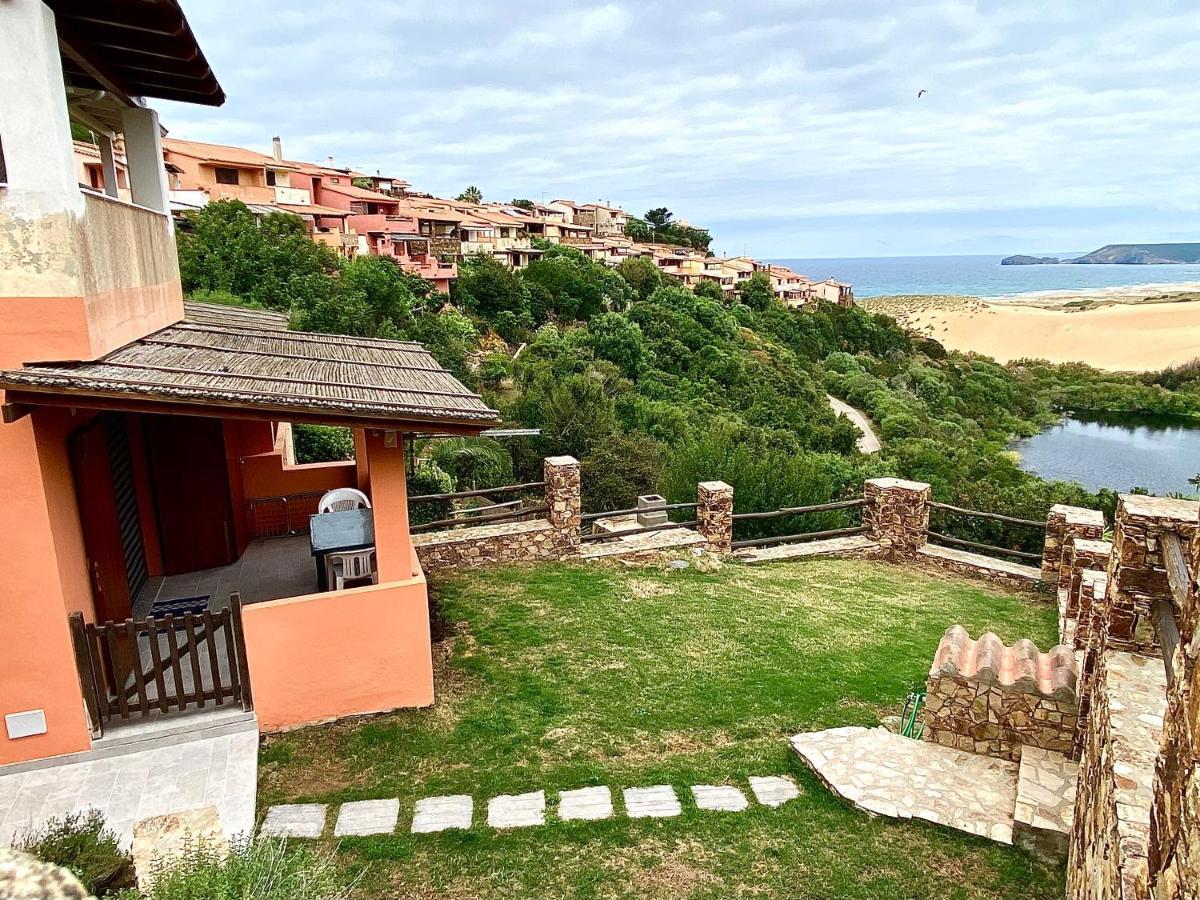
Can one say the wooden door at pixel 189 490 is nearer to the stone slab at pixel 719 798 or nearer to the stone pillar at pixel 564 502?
the stone pillar at pixel 564 502

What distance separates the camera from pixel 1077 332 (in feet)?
319

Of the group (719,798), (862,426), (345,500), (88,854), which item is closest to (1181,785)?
(719,798)

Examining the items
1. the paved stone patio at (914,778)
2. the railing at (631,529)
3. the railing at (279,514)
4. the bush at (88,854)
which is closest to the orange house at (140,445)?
the railing at (279,514)

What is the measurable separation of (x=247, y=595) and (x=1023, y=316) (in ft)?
408

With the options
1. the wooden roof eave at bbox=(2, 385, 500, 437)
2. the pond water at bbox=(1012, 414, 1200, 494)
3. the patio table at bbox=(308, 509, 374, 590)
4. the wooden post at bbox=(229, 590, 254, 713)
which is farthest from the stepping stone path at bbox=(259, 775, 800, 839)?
the pond water at bbox=(1012, 414, 1200, 494)

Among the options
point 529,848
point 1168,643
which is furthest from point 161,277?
point 1168,643

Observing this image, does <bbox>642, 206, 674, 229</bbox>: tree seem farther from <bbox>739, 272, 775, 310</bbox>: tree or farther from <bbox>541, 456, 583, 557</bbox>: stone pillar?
<bbox>541, 456, 583, 557</bbox>: stone pillar

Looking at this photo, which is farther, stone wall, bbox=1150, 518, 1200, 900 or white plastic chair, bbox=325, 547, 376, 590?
white plastic chair, bbox=325, 547, 376, 590

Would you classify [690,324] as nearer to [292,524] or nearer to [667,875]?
[292,524]

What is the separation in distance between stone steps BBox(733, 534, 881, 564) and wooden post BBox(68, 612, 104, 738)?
990 centimetres

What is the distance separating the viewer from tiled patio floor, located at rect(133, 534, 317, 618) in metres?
8.23

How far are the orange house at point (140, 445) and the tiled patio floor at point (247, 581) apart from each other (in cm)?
4

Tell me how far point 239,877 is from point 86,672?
10.6 ft

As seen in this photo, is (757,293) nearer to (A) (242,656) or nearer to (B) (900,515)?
(B) (900,515)
